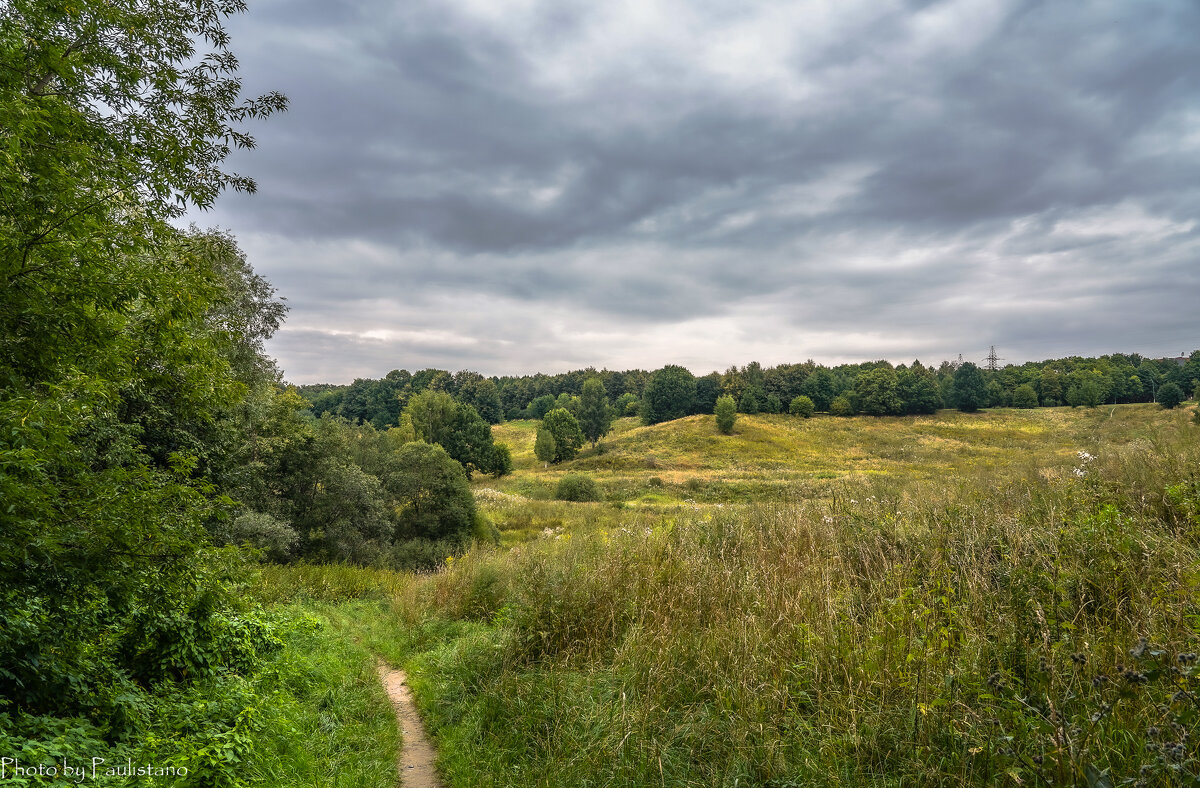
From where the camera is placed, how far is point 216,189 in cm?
732

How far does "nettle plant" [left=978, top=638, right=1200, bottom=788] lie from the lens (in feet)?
8.34

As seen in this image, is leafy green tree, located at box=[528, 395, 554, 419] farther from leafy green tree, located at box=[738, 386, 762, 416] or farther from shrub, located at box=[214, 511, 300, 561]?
shrub, located at box=[214, 511, 300, 561]

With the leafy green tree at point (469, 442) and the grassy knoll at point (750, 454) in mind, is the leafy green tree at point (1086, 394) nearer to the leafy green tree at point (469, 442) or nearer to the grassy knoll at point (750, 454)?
the grassy knoll at point (750, 454)

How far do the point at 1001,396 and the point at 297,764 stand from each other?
117m

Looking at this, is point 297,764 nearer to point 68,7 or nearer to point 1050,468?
point 68,7

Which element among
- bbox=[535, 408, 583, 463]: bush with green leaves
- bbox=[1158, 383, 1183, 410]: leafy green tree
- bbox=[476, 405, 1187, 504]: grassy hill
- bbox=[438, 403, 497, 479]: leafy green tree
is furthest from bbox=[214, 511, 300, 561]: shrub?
bbox=[1158, 383, 1183, 410]: leafy green tree

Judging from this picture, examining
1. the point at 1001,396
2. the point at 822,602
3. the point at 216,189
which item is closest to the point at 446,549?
the point at 216,189

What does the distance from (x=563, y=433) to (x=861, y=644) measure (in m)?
77.0

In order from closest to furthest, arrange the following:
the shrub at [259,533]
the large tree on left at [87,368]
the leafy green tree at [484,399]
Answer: the large tree on left at [87,368] → the shrub at [259,533] → the leafy green tree at [484,399]

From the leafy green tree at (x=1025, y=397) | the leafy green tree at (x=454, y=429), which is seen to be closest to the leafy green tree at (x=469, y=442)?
the leafy green tree at (x=454, y=429)

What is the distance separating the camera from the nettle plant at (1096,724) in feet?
8.34

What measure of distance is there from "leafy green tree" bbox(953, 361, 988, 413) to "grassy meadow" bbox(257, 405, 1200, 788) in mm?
99726

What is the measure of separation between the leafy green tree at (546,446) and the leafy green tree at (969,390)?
2887 inches

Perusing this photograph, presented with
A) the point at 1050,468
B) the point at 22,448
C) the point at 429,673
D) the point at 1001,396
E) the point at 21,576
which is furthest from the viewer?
the point at 1001,396
